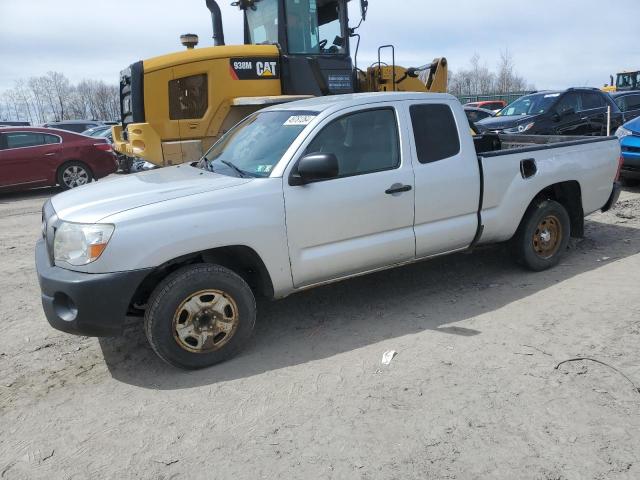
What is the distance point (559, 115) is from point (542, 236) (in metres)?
6.92

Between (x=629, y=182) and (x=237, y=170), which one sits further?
(x=629, y=182)

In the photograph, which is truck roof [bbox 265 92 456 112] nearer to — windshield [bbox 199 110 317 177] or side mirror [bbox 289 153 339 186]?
windshield [bbox 199 110 317 177]

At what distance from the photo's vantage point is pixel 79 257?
10.9 ft

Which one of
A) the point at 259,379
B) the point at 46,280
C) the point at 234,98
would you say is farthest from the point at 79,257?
the point at 234,98

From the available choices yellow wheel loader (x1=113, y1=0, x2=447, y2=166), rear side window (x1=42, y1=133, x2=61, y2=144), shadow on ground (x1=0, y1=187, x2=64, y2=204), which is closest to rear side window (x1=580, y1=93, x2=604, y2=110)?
yellow wheel loader (x1=113, y1=0, x2=447, y2=166)

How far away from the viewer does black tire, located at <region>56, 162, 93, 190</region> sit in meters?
11.9

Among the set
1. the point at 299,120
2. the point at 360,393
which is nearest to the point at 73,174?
the point at 299,120

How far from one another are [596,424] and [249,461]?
1.84m

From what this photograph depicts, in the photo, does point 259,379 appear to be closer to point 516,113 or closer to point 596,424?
point 596,424

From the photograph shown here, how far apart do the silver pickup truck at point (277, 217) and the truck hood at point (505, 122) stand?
609cm

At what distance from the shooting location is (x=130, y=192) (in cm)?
372

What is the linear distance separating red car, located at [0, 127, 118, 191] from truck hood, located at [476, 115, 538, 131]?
28.1 ft

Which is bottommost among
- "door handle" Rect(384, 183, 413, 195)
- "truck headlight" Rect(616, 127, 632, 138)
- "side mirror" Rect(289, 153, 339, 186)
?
"door handle" Rect(384, 183, 413, 195)

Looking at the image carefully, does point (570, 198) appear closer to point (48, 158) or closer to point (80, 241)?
point (80, 241)
